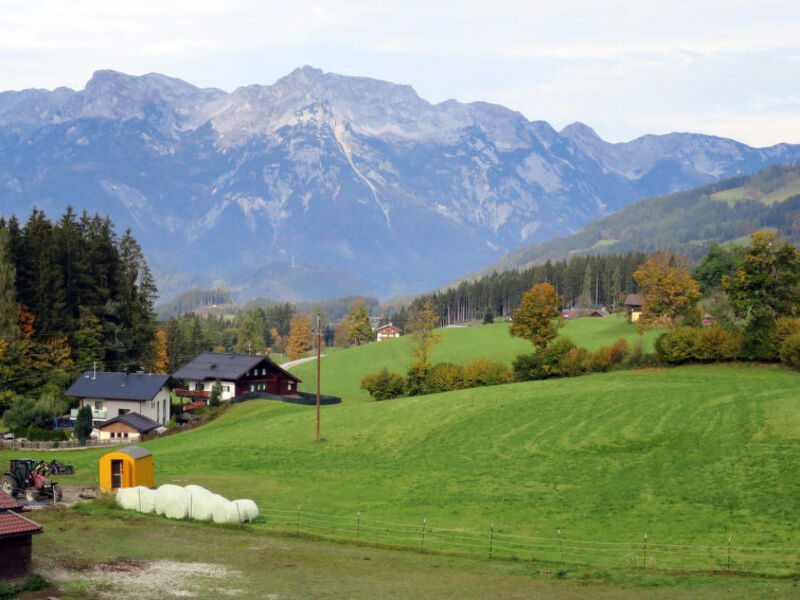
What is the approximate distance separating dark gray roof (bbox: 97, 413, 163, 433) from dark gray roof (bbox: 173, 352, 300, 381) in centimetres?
2372

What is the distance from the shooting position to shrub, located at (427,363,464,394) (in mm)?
103500

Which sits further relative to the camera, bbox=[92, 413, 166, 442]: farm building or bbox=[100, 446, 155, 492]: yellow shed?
bbox=[92, 413, 166, 442]: farm building

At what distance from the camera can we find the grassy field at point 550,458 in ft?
169

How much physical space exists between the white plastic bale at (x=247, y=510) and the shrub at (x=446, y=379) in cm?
5348

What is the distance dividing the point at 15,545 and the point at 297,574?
1208 cm

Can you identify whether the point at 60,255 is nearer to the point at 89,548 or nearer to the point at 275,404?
the point at 275,404

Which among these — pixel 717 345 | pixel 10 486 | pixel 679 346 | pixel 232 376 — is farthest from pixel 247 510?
pixel 232 376

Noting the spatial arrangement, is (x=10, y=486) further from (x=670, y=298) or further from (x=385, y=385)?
(x=670, y=298)

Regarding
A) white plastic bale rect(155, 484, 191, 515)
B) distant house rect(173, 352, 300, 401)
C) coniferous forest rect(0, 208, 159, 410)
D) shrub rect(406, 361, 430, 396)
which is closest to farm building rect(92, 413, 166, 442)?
coniferous forest rect(0, 208, 159, 410)

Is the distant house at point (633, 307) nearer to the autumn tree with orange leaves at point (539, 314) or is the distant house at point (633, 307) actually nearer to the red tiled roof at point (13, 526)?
the autumn tree with orange leaves at point (539, 314)

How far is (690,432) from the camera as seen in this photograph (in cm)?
6719

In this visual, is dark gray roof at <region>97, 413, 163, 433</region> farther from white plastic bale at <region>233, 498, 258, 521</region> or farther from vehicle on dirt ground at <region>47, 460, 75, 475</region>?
white plastic bale at <region>233, 498, 258, 521</region>

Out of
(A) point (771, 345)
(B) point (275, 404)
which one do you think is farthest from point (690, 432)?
(B) point (275, 404)

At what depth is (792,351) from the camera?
84.6 m
